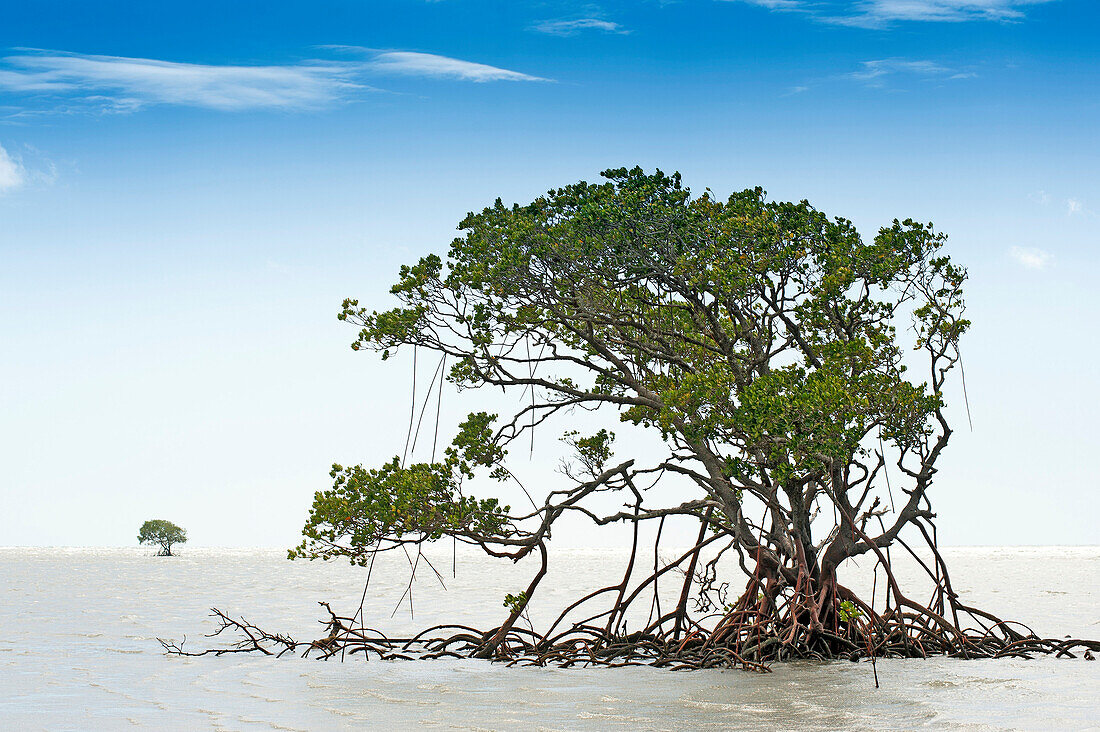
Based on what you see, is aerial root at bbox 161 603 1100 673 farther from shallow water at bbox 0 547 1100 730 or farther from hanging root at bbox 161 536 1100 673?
shallow water at bbox 0 547 1100 730

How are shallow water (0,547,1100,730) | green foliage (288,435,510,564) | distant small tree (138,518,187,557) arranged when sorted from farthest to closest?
distant small tree (138,518,187,557) → green foliage (288,435,510,564) → shallow water (0,547,1100,730)

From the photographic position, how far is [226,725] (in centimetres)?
812

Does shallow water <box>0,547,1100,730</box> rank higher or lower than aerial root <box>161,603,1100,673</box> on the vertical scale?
lower

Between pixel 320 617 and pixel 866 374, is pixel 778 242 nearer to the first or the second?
pixel 866 374

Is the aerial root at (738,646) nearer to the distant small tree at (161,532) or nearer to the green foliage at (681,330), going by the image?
the green foliage at (681,330)

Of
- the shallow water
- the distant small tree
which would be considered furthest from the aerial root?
the distant small tree

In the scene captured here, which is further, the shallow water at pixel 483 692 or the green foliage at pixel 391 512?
the green foliage at pixel 391 512

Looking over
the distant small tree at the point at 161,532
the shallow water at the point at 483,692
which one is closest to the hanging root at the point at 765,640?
the shallow water at the point at 483,692

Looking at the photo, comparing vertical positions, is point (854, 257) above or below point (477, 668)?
above

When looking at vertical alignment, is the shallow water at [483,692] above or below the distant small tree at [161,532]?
below

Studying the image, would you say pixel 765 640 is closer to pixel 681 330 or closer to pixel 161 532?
pixel 681 330

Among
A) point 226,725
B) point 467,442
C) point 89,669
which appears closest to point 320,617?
point 89,669

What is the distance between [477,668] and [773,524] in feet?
12.9

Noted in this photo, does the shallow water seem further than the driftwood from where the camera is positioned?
No
